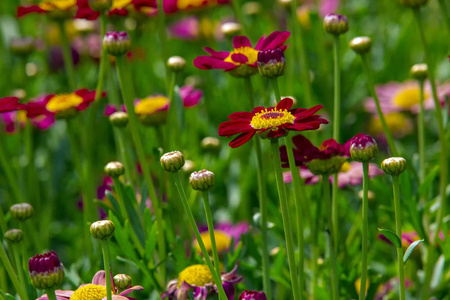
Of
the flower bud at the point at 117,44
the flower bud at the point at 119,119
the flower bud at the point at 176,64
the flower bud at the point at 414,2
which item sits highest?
the flower bud at the point at 117,44

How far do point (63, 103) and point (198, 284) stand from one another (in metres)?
0.53

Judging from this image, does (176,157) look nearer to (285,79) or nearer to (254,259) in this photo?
Result: (254,259)

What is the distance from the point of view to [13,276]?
1.02m

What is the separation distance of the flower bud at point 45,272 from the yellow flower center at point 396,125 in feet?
4.95

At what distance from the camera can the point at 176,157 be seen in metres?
0.95

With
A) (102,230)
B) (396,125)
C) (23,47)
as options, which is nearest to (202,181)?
(102,230)

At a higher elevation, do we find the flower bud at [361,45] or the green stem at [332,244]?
the flower bud at [361,45]

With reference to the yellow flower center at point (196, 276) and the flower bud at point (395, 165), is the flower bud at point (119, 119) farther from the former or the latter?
the flower bud at point (395, 165)

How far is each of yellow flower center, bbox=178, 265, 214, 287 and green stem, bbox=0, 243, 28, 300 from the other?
0.84ft

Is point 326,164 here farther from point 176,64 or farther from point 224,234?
point 224,234

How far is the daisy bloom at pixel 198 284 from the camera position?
113 cm

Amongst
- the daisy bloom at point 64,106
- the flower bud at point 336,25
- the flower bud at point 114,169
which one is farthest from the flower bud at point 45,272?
the flower bud at point 336,25

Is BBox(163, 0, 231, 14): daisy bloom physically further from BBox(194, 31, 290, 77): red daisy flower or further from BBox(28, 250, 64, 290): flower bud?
BBox(28, 250, 64, 290): flower bud

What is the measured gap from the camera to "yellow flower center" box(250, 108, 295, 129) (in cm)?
94
